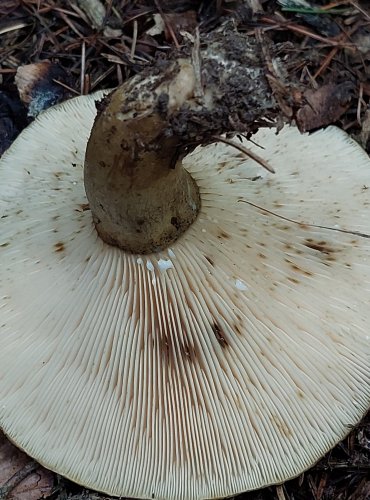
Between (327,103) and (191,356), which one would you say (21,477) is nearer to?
(191,356)

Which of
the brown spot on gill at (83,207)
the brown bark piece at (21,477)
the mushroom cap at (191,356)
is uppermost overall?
the brown spot on gill at (83,207)

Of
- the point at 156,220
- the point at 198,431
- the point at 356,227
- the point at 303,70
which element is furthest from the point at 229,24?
the point at 303,70

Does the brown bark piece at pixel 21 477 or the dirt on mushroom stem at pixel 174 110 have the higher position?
the dirt on mushroom stem at pixel 174 110

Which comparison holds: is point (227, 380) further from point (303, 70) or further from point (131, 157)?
point (303, 70)

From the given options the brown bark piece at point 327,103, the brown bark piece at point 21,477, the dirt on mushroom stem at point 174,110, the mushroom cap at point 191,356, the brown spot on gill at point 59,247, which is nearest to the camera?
the dirt on mushroom stem at point 174,110

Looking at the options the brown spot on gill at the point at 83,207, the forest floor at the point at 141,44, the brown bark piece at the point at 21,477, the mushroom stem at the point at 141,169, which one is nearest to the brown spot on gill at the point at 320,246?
the mushroom stem at the point at 141,169

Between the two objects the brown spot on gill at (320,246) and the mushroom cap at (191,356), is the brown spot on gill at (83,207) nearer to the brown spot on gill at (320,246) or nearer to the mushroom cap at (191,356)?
the mushroom cap at (191,356)

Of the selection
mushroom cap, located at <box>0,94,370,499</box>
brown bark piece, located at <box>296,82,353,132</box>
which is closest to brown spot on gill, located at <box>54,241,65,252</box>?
mushroom cap, located at <box>0,94,370,499</box>
